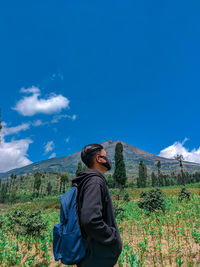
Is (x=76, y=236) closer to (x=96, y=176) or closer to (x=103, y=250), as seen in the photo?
(x=103, y=250)

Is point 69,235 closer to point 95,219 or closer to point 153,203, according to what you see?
point 95,219

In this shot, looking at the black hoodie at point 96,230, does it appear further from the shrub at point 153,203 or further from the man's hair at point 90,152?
the shrub at point 153,203

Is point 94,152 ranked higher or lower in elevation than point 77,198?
A: higher

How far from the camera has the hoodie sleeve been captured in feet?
5.69

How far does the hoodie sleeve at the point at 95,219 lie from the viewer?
174 cm

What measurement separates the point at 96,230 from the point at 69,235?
0.35 m

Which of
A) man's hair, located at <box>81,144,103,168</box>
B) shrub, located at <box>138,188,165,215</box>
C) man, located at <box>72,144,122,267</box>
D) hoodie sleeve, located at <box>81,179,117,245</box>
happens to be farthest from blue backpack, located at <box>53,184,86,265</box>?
shrub, located at <box>138,188,165,215</box>

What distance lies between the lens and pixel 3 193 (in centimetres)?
7981

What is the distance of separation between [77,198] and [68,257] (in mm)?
607

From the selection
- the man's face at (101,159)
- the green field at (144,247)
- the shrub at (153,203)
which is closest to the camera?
the man's face at (101,159)

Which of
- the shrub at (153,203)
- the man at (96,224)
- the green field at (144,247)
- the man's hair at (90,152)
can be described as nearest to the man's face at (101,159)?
→ the man's hair at (90,152)

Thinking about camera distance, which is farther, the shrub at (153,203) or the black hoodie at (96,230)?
the shrub at (153,203)

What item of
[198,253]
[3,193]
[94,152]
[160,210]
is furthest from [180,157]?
[3,193]

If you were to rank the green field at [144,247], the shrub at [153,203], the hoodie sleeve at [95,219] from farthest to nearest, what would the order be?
the shrub at [153,203] < the green field at [144,247] < the hoodie sleeve at [95,219]
